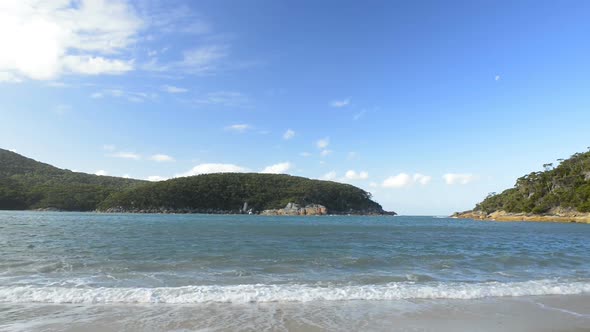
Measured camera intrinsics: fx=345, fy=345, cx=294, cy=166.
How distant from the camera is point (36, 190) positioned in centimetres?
16112

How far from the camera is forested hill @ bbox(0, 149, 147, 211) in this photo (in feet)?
505

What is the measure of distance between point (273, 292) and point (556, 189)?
130330 millimetres

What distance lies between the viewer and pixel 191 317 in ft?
27.1

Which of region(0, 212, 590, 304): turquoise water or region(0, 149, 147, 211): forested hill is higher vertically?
region(0, 149, 147, 211): forested hill

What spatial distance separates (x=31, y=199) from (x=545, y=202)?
668ft

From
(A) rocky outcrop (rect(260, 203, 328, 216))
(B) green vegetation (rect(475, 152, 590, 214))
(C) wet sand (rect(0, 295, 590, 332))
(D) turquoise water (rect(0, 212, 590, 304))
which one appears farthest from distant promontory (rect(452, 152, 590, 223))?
(C) wet sand (rect(0, 295, 590, 332))

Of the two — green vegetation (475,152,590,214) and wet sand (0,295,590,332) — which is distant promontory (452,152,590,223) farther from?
wet sand (0,295,590,332)

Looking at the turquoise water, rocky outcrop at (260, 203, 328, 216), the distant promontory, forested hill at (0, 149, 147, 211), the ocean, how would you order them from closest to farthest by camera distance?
the ocean < the turquoise water < the distant promontory < forested hill at (0, 149, 147, 211) < rocky outcrop at (260, 203, 328, 216)

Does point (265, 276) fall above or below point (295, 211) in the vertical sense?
below

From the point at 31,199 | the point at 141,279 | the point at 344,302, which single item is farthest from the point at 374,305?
the point at 31,199

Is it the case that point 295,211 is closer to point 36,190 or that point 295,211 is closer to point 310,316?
point 36,190

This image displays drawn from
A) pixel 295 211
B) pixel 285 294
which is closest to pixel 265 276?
pixel 285 294

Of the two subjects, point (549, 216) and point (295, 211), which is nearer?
point (549, 216)

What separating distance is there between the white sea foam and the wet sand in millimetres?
615
